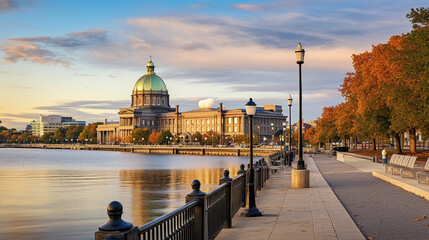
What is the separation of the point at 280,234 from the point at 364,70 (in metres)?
53.7

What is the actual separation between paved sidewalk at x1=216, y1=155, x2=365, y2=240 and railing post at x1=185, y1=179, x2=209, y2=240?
1.93 m

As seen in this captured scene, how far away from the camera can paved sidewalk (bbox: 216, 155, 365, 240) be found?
12.7 m

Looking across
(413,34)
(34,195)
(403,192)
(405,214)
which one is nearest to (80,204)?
(34,195)

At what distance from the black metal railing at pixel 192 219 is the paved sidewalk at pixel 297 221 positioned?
2.02 feet

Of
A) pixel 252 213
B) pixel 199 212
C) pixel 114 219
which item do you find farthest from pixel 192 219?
pixel 252 213

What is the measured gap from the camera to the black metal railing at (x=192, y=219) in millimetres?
6192

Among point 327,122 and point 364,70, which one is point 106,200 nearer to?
point 364,70

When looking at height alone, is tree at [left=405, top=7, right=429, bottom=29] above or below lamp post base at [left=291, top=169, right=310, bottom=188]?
above

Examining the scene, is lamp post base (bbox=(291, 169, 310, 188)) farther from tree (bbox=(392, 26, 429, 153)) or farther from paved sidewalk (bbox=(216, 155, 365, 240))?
tree (bbox=(392, 26, 429, 153))

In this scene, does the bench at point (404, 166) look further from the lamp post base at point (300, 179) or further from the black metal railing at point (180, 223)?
the black metal railing at point (180, 223)

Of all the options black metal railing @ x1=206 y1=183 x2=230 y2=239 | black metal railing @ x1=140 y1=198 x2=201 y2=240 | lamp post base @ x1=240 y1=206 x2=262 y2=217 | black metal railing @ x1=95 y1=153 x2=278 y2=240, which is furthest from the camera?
lamp post base @ x1=240 y1=206 x2=262 y2=217

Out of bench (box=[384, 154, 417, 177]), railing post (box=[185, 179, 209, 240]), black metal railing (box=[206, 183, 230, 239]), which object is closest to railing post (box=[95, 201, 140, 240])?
railing post (box=[185, 179, 209, 240])

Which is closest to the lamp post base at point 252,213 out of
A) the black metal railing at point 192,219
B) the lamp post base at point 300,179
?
the black metal railing at point 192,219

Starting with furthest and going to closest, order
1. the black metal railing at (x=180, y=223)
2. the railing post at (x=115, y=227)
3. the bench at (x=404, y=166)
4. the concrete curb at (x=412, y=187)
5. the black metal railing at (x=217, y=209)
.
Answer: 1. the bench at (x=404, y=166)
2. the concrete curb at (x=412, y=187)
3. the black metal railing at (x=217, y=209)
4. the black metal railing at (x=180, y=223)
5. the railing post at (x=115, y=227)
